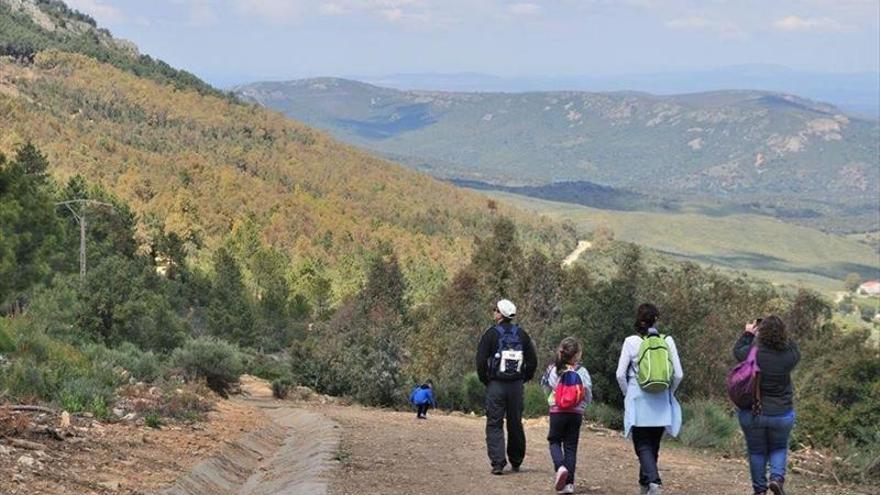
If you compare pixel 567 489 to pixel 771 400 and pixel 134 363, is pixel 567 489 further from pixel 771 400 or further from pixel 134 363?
pixel 134 363

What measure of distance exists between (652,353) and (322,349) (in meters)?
31.9

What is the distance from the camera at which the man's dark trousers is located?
1045 centimetres

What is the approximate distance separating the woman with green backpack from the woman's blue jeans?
634 millimetres

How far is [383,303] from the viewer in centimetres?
6306

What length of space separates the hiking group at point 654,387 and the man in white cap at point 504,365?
0.01 meters

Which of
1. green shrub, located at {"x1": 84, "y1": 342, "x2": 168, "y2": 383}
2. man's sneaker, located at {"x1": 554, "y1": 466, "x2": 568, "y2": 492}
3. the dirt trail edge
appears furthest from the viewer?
green shrub, located at {"x1": 84, "y1": 342, "x2": 168, "y2": 383}

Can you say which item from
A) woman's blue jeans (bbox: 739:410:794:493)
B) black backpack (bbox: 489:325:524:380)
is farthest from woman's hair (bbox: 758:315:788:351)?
black backpack (bbox: 489:325:524:380)

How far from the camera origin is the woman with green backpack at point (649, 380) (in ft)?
A: 29.8

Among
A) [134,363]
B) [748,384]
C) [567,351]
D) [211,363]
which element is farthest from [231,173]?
[748,384]

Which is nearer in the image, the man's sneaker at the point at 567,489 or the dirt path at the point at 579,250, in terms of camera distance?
the man's sneaker at the point at 567,489

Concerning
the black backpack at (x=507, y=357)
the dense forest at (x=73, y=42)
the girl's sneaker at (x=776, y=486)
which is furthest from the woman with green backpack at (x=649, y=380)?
the dense forest at (x=73, y=42)

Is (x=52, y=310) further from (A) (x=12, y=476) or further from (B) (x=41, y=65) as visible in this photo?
(B) (x=41, y=65)

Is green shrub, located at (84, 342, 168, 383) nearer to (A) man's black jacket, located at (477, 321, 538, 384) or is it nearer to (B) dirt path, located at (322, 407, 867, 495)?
(B) dirt path, located at (322, 407, 867, 495)

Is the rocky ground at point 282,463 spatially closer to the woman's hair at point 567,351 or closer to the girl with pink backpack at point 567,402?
the girl with pink backpack at point 567,402
